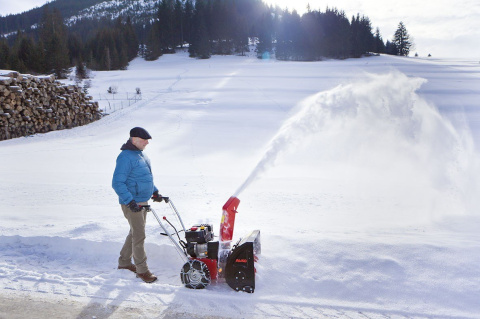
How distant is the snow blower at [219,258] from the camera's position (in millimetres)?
4324

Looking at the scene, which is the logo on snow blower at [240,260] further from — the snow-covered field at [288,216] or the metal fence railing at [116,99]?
the metal fence railing at [116,99]

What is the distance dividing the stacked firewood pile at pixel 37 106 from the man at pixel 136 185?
13.5 metres

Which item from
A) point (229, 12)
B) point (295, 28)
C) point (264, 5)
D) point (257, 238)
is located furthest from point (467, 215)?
point (264, 5)

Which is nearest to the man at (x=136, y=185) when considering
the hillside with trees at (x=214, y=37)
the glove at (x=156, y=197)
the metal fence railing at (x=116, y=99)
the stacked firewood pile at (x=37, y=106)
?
the glove at (x=156, y=197)

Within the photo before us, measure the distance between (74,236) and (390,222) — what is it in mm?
5046

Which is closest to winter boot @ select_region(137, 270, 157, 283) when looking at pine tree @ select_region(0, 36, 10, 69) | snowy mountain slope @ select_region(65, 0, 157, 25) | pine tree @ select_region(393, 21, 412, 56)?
pine tree @ select_region(0, 36, 10, 69)

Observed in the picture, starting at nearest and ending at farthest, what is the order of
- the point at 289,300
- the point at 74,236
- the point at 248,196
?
the point at 289,300, the point at 74,236, the point at 248,196

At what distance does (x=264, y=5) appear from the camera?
104 meters

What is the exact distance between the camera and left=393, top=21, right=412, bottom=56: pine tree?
85.9 meters

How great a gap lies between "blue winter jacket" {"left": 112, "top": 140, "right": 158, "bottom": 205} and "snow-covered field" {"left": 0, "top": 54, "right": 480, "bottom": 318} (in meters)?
1.08

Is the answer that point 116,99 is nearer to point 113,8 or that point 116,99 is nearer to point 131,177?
point 131,177

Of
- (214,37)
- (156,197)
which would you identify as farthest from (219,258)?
(214,37)

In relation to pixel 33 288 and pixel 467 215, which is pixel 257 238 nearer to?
pixel 33 288

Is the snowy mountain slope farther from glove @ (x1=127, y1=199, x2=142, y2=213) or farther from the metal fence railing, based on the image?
glove @ (x1=127, y1=199, x2=142, y2=213)
